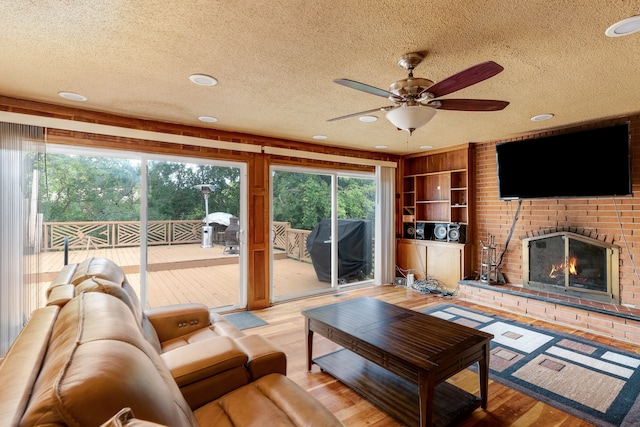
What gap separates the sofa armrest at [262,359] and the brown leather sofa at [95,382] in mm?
240

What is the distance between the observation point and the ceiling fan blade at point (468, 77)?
1.62 meters

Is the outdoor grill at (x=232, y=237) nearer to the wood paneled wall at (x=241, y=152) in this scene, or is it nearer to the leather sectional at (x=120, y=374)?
the wood paneled wall at (x=241, y=152)

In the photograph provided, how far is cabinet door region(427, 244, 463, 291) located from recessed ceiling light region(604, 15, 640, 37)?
11.6 feet

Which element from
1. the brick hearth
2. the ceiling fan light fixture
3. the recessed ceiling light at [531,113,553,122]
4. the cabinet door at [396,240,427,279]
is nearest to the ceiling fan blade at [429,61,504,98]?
the ceiling fan light fixture

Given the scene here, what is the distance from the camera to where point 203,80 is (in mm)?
2475

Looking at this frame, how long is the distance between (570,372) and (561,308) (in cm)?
137

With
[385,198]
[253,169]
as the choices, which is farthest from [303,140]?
[385,198]

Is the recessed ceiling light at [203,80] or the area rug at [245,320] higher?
the recessed ceiling light at [203,80]

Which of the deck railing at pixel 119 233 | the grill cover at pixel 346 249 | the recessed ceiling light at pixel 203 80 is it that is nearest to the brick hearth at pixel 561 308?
the grill cover at pixel 346 249

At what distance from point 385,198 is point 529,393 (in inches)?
148

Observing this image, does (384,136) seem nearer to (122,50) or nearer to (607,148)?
(607,148)

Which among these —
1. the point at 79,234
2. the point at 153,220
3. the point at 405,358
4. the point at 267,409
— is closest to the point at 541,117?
the point at 405,358

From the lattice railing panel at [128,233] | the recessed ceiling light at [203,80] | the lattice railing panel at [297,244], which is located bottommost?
the lattice railing panel at [297,244]

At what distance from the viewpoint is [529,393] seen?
235 cm
